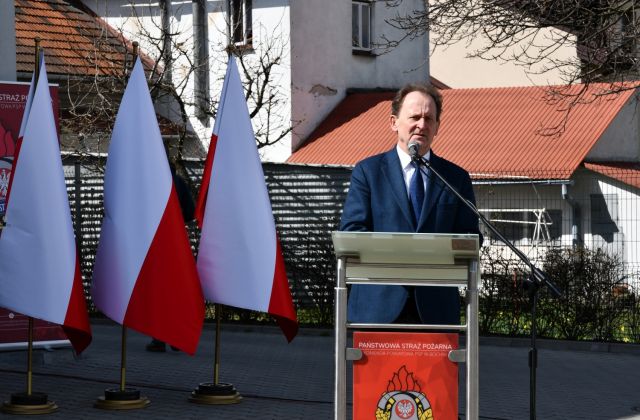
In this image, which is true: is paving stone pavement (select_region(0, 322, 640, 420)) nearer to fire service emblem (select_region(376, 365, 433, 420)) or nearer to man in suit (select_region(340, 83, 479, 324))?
man in suit (select_region(340, 83, 479, 324))

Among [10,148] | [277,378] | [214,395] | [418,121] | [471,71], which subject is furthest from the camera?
[471,71]

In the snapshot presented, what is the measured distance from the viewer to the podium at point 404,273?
5258 mm

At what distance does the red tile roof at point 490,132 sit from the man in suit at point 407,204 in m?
20.2

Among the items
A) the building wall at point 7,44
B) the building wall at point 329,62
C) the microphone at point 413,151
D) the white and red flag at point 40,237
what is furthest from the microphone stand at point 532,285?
the building wall at point 329,62

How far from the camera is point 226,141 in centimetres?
1008

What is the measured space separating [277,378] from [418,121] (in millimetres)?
6374

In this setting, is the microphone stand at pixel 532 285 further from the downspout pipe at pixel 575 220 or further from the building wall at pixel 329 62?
the building wall at pixel 329 62

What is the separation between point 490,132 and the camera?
31078 mm

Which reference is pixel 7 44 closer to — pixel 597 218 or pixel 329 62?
pixel 597 218

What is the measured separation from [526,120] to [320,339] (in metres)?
15.7

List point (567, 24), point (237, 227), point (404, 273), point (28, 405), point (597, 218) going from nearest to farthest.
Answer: point (404, 273)
point (28, 405)
point (237, 227)
point (567, 24)
point (597, 218)

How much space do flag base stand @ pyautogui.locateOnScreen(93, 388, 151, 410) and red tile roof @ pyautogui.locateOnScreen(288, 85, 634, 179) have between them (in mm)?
17197

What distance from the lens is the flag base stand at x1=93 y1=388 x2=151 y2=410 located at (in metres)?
9.70

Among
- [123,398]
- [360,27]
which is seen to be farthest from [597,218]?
[360,27]
